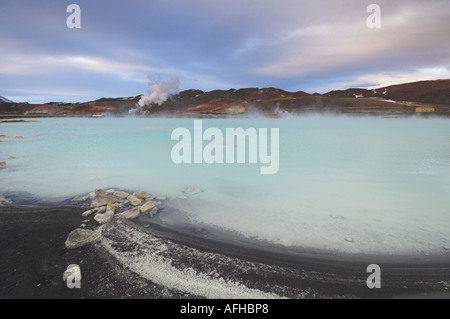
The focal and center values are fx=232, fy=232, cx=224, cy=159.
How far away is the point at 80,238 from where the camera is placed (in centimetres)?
369

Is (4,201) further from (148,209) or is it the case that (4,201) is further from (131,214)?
(148,209)

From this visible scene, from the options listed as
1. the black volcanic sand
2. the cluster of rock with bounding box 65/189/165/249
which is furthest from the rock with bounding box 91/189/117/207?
the black volcanic sand

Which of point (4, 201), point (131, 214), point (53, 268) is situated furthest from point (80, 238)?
point (4, 201)

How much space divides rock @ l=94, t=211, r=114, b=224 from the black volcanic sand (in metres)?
0.28

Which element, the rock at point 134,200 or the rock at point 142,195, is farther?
the rock at point 142,195

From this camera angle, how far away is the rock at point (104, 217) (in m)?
4.39

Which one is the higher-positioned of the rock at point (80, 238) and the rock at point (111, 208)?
the rock at point (111, 208)

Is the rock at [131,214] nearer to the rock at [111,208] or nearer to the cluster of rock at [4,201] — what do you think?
the rock at [111,208]

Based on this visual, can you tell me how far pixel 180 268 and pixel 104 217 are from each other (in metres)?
2.17

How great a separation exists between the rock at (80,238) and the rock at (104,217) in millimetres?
487

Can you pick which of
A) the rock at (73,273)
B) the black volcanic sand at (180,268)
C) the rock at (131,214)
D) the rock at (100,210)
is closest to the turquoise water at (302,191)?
the black volcanic sand at (180,268)
